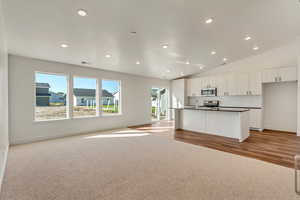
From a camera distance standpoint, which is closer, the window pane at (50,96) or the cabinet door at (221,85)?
the window pane at (50,96)

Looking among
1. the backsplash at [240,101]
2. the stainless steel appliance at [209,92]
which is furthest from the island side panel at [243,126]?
the stainless steel appliance at [209,92]

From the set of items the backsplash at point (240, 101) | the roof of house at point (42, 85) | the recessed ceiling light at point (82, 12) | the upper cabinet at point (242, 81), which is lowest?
the backsplash at point (240, 101)

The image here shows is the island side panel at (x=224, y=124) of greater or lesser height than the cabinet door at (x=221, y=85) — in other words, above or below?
below

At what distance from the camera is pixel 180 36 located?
326cm

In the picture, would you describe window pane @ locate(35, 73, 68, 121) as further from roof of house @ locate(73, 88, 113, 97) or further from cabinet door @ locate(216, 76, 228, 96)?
cabinet door @ locate(216, 76, 228, 96)

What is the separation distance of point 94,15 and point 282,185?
3897 millimetres

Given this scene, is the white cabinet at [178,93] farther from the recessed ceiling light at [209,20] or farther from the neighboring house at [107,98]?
the recessed ceiling light at [209,20]

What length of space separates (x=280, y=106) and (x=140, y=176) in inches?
250

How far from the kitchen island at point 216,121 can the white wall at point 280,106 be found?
198cm

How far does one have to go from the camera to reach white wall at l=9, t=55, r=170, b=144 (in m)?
3.95

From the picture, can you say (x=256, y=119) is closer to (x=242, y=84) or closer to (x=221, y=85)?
(x=242, y=84)

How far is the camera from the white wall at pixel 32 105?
3.95 meters

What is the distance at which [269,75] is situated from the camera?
5.45 metres

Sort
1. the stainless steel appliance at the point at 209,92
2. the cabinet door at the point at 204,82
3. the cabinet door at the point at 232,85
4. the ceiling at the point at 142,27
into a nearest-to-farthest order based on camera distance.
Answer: the ceiling at the point at 142,27, the cabinet door at the point at 232,85, the stainless steel appliance at the point at 209,92, the cabinet door at the point at 204,82
